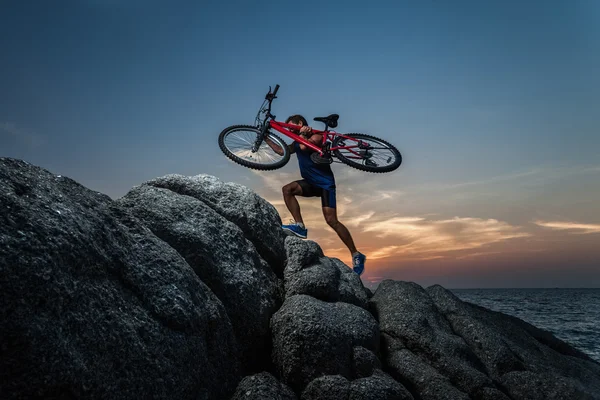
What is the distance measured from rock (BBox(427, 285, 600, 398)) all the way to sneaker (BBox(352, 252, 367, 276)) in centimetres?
173

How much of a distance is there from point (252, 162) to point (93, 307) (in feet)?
20.9

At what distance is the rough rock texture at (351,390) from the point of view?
5027 mm

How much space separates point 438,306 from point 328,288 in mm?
3165

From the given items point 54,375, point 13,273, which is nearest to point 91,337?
point 54,375

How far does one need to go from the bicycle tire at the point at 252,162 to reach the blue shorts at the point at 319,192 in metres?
0.78

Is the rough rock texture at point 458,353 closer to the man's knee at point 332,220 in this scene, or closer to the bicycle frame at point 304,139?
the man's knee at point 332,220

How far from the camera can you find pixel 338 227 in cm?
1025

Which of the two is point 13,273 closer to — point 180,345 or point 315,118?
point 180,345

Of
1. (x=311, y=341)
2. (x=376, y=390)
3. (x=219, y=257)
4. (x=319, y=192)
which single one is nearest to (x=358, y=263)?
(x=319, y=192)

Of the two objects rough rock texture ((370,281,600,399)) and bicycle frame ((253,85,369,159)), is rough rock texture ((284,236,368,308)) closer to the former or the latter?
rough rock texture ((370,281,600,399))

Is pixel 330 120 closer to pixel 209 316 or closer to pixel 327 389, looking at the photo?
pixel 209 316

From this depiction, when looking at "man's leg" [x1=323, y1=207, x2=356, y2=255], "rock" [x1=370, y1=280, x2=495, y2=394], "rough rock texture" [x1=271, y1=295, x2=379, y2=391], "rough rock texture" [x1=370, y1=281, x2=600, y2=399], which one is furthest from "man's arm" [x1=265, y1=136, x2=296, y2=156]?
"rough rock texture" [x1=271, y1=295, x2=379, y2=391]

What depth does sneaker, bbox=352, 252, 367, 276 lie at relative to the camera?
1020cm

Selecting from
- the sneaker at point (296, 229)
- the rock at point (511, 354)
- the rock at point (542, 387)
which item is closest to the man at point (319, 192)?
the sneaker at point (296, 229)
